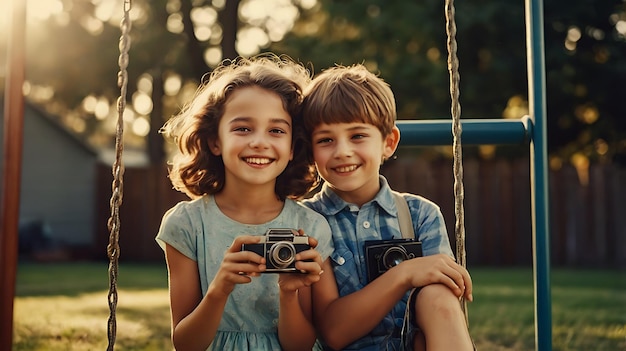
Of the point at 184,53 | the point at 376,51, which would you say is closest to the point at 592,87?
the point at 376,51

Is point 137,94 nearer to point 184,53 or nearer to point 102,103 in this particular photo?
point 102,103

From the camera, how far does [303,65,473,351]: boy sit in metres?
2.17

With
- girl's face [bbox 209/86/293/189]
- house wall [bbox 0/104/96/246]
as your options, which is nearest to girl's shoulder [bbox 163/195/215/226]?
girl's face [bbox 209/86/293/189]

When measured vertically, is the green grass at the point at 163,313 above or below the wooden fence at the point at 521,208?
below

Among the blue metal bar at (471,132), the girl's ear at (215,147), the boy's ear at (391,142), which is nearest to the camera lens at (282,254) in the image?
the girl's ear at (215,147)

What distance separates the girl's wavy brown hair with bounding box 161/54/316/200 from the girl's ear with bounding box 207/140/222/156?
0.01m

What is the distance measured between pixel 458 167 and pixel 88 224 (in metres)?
19.2

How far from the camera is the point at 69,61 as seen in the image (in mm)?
18438

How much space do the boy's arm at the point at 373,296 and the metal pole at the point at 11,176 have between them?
67.4 inches

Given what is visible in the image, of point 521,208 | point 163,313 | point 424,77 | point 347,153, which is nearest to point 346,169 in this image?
point 347,153

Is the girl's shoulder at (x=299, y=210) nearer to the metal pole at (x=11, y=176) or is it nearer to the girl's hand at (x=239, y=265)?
the girl's hand at (x=239, y=265)

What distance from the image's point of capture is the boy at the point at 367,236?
7.11 ft

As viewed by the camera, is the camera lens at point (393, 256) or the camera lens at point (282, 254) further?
the camera lens at point (393, 256)

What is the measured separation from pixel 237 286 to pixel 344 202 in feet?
1.44
